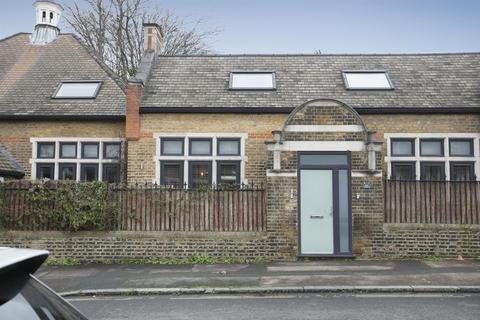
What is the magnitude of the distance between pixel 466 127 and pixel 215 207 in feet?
30.6

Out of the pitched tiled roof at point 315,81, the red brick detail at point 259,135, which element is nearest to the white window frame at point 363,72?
the pitched tiled roof at point 315,81

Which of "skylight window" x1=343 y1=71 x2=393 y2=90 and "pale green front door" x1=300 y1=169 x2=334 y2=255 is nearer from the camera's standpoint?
"pale green front door" x1=300 y1=169 x2=334 y2=255

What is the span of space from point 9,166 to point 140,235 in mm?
6272

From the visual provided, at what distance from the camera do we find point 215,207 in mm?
13047

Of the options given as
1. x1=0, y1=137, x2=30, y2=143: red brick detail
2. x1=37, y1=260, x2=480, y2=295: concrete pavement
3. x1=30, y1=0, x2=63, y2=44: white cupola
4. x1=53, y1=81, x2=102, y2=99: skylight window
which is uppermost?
x1=30, y1=0, x2=63, y2=44: white cupola

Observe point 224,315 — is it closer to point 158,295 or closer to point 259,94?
point 158,295

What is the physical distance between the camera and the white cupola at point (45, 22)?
21797 millimetres

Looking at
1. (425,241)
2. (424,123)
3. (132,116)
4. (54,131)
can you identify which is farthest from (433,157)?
(54,131)

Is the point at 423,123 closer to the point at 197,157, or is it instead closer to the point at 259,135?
the point at 259,135

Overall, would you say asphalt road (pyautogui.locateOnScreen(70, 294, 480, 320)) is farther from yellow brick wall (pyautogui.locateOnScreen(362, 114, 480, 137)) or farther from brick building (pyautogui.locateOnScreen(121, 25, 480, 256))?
yellow brick wall (pyautogui.locateOnScreen(362, 114, 480, 137))

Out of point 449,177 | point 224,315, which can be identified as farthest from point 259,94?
point 224,315

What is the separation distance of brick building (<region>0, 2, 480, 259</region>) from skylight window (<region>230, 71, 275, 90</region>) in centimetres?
8

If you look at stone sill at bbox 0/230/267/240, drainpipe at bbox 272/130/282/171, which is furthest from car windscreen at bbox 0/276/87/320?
drainpipe at bbox 272/130/282/171

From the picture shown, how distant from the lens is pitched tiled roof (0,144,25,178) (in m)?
15.8
